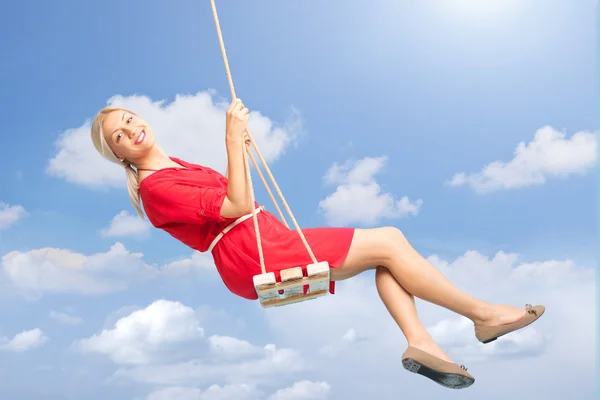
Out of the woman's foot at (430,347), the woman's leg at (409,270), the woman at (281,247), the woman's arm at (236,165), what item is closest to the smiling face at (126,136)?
the woman at (281,247)

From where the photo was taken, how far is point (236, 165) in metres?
2.98

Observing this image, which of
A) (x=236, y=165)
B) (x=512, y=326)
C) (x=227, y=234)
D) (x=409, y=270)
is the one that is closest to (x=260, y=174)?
(x=236, y=165)

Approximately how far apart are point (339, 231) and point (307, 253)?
0.19 meters

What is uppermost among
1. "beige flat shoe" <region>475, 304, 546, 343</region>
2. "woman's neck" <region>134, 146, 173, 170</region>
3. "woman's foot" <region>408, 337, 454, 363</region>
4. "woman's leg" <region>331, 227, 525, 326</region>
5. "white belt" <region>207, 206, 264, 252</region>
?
"woman's neck" <region>134, 146, 173, 170</region>

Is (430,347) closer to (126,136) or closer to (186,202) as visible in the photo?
(186,202)

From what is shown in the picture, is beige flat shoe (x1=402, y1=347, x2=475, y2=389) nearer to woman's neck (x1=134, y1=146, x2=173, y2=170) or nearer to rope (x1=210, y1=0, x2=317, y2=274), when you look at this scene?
rope (x1=210, y1=0, x2=317, y2=274)

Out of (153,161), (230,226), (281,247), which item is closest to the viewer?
(281,247)

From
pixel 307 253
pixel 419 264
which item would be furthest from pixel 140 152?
pixel 419 264

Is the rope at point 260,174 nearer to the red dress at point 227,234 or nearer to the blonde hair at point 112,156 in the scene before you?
the red dress at point 227,234

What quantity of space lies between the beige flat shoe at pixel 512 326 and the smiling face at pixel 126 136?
1.71 meters

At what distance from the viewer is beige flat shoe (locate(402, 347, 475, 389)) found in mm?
2973

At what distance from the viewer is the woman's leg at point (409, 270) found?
311 cm

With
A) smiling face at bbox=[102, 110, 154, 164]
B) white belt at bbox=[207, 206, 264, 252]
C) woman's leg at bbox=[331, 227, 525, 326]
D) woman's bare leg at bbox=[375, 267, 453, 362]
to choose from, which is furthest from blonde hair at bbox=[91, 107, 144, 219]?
woman's bare leg at bbox=[375, 267, 453, 362]

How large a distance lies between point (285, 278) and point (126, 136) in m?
1.00
